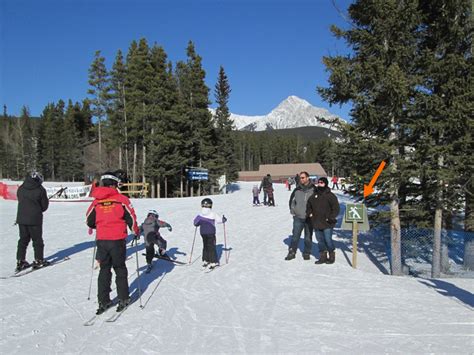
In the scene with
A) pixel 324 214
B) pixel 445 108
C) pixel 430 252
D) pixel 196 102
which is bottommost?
pixel 430 252

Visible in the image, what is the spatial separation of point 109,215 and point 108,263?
A: 2.38 ft

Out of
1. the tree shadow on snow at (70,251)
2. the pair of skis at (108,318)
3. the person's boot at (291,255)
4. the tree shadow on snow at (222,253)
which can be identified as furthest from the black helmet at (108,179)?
the person's boot at (291,255)

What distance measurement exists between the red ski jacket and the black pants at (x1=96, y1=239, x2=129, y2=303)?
102 millimetres

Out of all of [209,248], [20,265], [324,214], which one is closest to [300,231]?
[324,214]

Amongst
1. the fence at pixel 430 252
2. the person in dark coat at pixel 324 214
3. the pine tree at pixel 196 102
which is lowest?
the fence at pixel 430 252

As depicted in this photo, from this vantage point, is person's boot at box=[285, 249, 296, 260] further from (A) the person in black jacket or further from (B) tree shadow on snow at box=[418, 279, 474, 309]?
(A) the person in black jacket

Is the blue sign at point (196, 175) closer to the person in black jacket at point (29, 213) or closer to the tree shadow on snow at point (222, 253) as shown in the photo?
the tree shadow on snow at point (222, 253)

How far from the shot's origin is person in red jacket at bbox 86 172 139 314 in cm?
534

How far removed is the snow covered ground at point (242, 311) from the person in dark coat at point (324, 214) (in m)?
0.53

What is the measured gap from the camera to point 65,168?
222 ft

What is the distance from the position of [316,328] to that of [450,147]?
711cm

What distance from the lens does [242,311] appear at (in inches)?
221

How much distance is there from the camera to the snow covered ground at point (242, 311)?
174 inches

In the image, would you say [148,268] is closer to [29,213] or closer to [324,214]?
[29,213]
